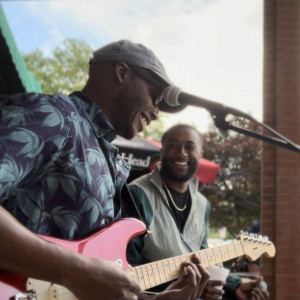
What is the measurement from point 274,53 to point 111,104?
8.12 feet

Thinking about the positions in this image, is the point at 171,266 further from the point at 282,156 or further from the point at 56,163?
the point at 282,156

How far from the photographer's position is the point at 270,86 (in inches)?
148

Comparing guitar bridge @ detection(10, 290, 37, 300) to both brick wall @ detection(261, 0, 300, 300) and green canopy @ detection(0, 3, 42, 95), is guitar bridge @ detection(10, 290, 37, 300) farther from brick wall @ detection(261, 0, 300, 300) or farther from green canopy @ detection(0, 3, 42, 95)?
green canopy @ detection(0, 3, 42, 95)

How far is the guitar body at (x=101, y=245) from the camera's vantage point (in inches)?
50.9

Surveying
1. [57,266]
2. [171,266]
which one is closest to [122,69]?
[57,266]

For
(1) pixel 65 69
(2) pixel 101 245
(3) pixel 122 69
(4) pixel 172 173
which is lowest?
(2) pixel 101 245

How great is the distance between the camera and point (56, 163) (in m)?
1.36

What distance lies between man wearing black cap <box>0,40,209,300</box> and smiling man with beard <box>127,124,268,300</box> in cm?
105

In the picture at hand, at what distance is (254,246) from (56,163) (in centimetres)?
174

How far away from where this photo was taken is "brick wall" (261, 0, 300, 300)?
3.63m

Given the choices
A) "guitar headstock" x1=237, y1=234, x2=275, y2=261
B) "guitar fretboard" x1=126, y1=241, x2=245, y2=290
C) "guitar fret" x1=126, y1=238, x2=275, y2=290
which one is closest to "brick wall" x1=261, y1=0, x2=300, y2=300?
"guitar headstock" x1=237, y1=234, x2=275, y2=261

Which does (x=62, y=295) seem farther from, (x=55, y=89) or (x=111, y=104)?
(x=55, y=89)

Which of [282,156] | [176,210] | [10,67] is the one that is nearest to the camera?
[176,210]

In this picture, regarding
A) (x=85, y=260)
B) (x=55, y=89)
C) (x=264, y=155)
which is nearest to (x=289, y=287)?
(x=264, y=155)
